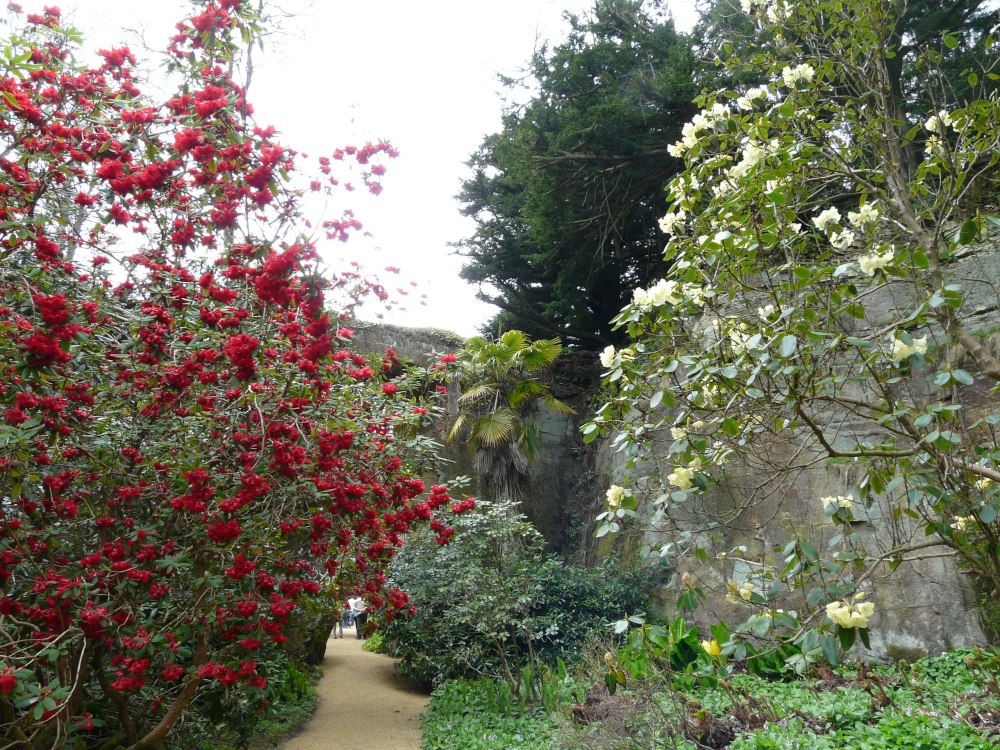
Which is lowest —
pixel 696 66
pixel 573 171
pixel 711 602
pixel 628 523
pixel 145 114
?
pixel 711 602

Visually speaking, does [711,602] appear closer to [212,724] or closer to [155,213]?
[212,724]

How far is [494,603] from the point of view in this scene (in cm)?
668

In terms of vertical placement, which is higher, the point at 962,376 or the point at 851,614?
the point at 962,376

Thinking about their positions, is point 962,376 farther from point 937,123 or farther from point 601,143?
point 601,143

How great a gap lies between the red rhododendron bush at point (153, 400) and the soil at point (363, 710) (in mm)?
2379

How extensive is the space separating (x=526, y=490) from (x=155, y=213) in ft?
24.5

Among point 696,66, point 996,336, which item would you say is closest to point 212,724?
point 996,336

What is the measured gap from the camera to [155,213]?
379 centimetres

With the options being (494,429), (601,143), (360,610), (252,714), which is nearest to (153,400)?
(252,714)

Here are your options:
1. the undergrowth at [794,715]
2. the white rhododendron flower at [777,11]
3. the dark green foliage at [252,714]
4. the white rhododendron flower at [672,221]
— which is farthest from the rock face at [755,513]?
the dark green foliage at [252,714]

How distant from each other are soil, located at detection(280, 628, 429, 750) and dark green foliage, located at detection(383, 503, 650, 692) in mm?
464

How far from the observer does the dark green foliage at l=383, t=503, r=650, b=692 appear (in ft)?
22.3

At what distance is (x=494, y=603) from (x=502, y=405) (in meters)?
3.89

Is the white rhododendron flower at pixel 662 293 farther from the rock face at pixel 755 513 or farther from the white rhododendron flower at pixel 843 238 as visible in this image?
the white rhododendron flower at pixel 843 238
